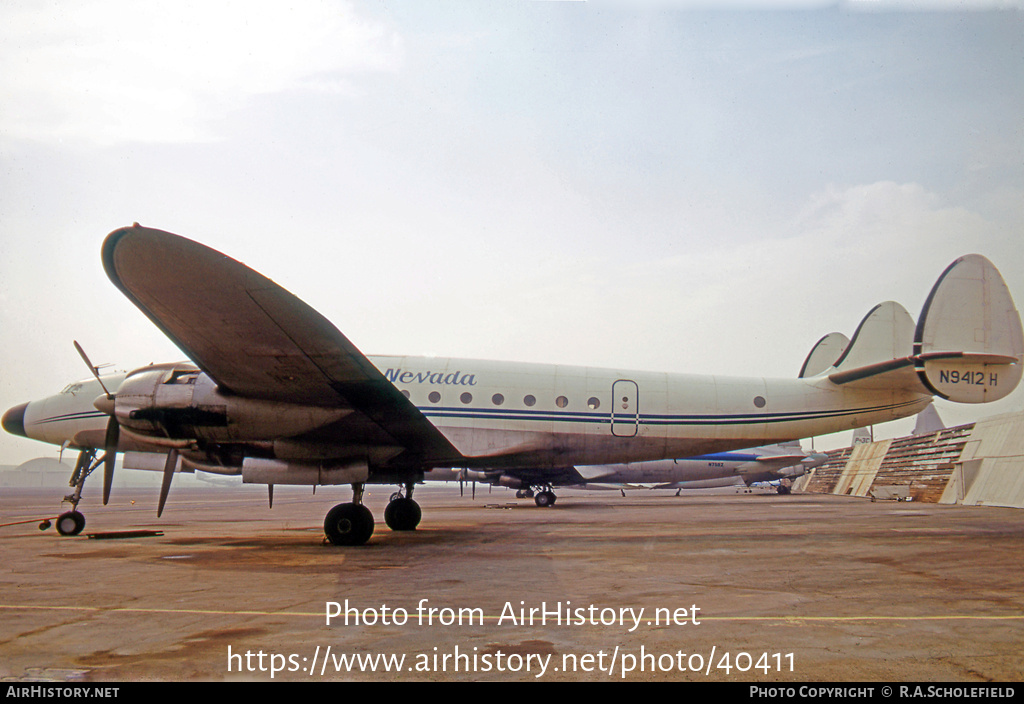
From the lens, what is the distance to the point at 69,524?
13.4 metres

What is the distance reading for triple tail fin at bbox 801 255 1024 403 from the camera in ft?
43.3

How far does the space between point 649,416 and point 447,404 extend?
4.34 metres

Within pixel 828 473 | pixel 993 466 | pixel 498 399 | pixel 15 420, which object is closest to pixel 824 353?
pixel 498 399

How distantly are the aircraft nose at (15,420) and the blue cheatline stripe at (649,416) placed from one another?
30.0 feet

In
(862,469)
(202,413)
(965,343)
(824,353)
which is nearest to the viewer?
(202,413)

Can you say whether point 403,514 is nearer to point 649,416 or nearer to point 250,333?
point 649,416

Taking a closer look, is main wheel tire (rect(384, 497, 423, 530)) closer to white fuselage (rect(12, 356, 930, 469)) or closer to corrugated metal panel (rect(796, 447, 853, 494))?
white fuselage (rect(12, 356, 930, 469))

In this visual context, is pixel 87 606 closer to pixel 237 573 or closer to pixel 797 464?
pixel 237 573

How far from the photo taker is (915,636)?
14.9 feet

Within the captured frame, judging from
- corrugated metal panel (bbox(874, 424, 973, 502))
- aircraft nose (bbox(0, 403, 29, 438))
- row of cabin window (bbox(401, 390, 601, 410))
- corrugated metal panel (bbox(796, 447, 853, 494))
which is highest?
row of cabin window (bbox(401, 390, 601, 410))

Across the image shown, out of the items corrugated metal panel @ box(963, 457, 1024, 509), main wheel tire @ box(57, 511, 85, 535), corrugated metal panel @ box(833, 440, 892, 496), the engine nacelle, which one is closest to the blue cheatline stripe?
the engine nacelle

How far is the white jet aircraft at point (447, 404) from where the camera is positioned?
1021 cm

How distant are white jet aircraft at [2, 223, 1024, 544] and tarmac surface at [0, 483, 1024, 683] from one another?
1830 mm
